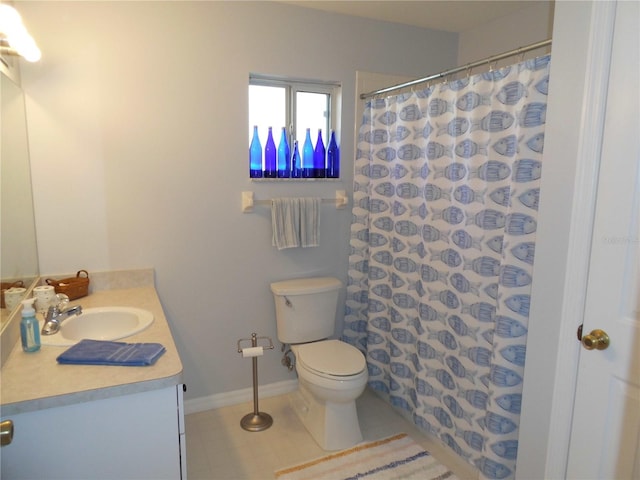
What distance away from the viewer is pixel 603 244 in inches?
52.8

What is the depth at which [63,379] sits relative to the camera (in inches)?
48.8

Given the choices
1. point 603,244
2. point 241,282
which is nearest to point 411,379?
point 241,282

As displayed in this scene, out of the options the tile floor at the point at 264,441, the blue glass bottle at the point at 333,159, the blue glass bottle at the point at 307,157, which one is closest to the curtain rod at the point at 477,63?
the blue glass bottle at the point at 333,159

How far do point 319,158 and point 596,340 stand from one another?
1778 mm

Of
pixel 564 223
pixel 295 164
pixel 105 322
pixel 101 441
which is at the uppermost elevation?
pixel 295 164

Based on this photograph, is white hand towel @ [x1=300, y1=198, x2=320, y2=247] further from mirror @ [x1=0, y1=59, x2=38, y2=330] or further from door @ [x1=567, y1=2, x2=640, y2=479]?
door @ [x1=567, y1=2, x2=640, y2=479]

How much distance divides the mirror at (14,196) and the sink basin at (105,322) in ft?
0.85

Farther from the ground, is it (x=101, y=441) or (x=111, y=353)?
(x=111, y=353)

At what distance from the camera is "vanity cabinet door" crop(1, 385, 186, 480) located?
1.18 meters

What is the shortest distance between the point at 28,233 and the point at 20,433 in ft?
3.21

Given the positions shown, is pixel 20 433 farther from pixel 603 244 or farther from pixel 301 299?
pixel 603 244

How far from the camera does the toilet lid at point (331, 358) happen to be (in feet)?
7.00

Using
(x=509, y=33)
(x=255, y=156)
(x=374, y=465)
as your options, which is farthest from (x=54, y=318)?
(x=509, y=33)

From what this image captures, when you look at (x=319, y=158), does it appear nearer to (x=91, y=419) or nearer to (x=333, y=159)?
(x=333, y=159)
